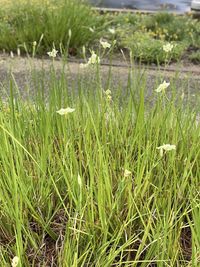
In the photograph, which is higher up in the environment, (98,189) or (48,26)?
(98,189)

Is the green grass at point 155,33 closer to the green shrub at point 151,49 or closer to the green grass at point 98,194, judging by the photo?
the green shrub at point 151,49

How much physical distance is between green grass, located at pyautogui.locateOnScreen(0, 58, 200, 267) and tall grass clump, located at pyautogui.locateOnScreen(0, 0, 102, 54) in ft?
10.6

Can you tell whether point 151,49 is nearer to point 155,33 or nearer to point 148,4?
point 155,33

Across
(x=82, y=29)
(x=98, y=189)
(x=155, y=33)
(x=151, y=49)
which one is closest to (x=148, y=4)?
(x=155, y=33)

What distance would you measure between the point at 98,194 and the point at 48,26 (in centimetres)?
432

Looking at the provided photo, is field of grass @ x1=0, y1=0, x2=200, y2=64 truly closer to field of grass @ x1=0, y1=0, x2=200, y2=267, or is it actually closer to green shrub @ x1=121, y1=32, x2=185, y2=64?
green shrub @ x1=121, y1=32, x2=185, y2=64

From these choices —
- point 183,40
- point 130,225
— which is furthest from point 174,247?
point 183,40

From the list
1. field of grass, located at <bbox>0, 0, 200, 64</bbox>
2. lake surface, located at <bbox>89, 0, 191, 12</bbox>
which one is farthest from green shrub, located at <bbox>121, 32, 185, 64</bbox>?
lake surface, located at <bbox>89, 0, 191, 12</bbox>

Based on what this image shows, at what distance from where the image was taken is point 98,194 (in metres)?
1.84

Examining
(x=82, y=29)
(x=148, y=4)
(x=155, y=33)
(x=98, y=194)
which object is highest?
(x=98, y=194)

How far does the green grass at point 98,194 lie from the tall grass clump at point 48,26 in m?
3.25

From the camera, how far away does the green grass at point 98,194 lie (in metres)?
1.79

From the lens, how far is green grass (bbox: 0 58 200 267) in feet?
5.89

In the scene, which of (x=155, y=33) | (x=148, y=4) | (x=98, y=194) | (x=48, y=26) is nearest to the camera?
(x=98, y=194)
